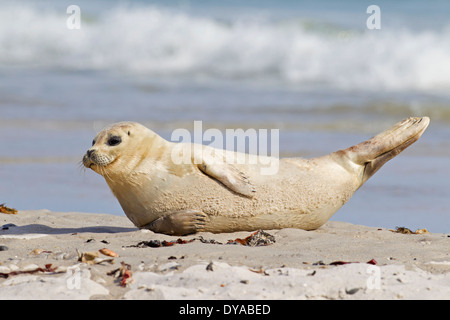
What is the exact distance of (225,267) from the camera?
14.0 ft

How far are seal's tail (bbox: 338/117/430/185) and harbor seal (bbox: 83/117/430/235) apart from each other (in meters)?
0.54

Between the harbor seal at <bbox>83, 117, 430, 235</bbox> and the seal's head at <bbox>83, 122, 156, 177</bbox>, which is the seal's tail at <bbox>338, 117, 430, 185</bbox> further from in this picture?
the seal's head at <bbox>83, 122, 156, 177</bbox>

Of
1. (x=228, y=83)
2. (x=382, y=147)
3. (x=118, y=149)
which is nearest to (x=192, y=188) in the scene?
(x=118, y=149)

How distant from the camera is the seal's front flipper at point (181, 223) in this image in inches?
225

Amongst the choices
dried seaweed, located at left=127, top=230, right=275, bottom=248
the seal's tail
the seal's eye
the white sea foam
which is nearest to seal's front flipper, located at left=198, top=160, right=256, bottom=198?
dried seaweed, located at left=127, top=230, right=275, bottom=248

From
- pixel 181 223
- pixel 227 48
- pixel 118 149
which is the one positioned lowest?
pixel 181 223

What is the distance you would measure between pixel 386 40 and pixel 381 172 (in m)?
13.5

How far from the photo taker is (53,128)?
12.7 meters

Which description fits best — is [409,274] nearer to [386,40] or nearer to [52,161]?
[52,161]

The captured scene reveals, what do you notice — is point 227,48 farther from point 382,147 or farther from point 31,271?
point 31,271

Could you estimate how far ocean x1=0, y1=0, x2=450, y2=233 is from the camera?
28.9 ft

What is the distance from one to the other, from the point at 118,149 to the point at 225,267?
72.7 inches

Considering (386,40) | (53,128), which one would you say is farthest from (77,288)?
(386,40)
